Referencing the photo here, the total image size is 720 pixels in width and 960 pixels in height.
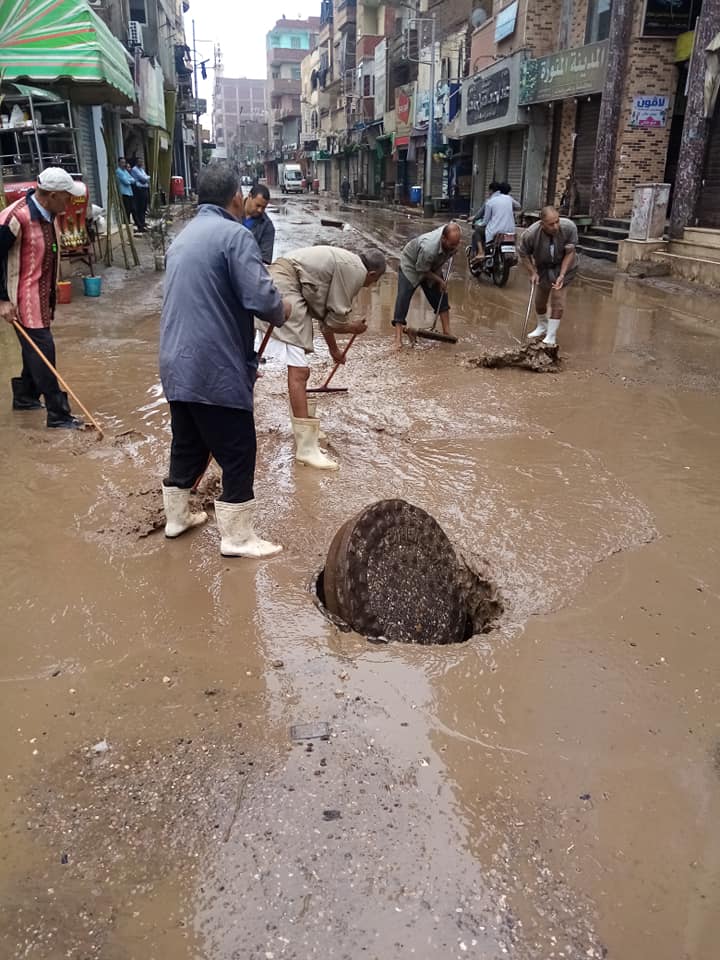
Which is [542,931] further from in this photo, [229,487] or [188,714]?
[229,487]

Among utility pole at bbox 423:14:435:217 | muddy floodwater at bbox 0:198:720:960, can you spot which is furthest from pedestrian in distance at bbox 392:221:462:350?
utility pole at bbox 423:14:435:217

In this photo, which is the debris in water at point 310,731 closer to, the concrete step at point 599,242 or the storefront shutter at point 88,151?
the concrete step at point 599,242

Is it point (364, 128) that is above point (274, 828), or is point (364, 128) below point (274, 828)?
above

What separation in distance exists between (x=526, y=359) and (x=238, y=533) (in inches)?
180

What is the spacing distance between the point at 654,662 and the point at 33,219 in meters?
4.58

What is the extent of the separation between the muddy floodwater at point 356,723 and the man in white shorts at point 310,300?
10.1 inches

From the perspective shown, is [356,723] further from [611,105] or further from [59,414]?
[611,105]

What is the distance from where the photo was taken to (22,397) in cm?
588

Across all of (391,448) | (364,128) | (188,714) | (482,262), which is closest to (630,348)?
(391,448)

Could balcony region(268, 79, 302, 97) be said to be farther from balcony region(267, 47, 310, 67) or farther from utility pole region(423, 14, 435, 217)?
utility pole region(423, 14, 435, 217)

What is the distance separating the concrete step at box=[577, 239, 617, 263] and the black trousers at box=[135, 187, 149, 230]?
10.2 metres

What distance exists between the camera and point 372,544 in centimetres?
314

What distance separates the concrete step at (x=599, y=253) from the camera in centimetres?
1517

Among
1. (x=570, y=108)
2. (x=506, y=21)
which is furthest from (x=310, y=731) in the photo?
(x=506, y=21)
